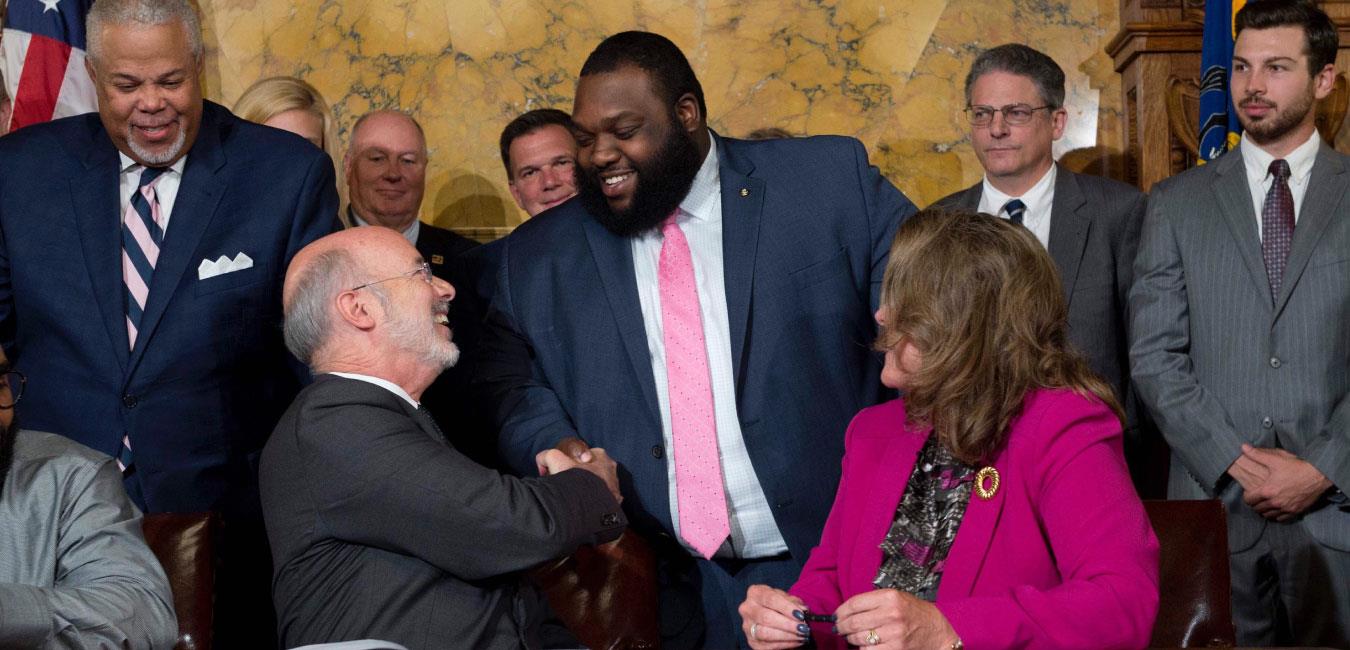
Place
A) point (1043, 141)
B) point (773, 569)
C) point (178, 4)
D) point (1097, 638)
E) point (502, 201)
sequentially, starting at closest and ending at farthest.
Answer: point (1097, 638) → point (773, 569) → point (178, 4) → point (1043, 141) → point (502, 201)

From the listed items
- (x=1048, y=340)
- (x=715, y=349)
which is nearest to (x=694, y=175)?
(x=715, y=349)

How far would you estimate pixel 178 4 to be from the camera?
3414mm

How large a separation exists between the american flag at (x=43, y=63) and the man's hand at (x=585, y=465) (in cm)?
308

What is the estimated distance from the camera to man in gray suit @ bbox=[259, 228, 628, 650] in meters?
2.38

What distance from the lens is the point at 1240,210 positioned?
3.90 metres

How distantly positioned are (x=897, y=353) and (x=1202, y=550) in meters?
0.68

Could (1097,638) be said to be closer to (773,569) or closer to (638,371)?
(773,569)

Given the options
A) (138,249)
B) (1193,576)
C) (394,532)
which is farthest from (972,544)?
(138,249)

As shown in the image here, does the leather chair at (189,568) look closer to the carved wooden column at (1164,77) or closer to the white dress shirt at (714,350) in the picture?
the white dress shirt at (714,350)

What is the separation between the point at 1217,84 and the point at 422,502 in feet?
11.5

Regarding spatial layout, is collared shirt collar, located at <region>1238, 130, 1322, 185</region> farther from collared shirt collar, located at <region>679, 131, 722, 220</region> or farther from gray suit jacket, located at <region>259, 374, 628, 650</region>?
gray suit jacket, located at <region>259, 374, 628, 650</region>

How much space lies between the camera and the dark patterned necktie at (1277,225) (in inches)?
151

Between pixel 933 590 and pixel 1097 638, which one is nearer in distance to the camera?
pixel 1097 638

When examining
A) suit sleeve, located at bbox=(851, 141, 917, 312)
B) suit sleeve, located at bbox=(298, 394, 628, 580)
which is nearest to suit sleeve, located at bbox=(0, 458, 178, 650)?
suit sleeve, located at bbox=(298, 394, 628, 580)
